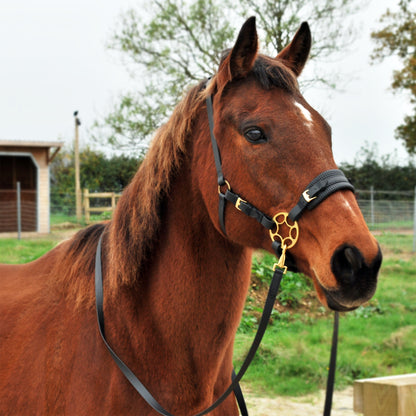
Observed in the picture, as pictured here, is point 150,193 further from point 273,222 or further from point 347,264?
point 347,264

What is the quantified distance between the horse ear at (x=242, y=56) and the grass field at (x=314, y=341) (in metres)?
2.72

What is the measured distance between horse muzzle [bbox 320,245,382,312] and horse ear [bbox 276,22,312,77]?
1062 mm

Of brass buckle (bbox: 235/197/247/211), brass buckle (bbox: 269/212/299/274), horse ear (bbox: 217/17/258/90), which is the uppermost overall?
horse ear (bbox: 217/17/258/90)

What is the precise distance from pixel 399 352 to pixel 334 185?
210 inches

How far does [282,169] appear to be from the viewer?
173cm

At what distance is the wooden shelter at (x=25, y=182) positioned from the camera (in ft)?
56.8

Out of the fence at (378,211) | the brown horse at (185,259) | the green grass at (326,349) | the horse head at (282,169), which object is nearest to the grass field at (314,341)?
the green grass at (326,349)

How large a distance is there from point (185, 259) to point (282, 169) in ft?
2.00

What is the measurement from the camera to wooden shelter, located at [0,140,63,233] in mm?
17312

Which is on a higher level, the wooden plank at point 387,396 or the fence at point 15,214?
the fence at point 15,214

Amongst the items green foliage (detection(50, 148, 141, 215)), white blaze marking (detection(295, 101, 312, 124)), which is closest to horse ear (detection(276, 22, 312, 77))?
white blaze marking (detection(295, 101, 312, 124))

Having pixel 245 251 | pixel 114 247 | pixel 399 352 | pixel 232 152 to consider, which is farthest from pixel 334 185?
pixel 399 352

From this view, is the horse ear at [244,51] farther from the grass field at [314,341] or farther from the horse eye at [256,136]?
the grass field at [314,341]

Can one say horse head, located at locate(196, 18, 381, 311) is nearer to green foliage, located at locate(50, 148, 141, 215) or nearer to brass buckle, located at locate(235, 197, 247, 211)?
brass buckle, located at locate(235, 197, 247, 211)
